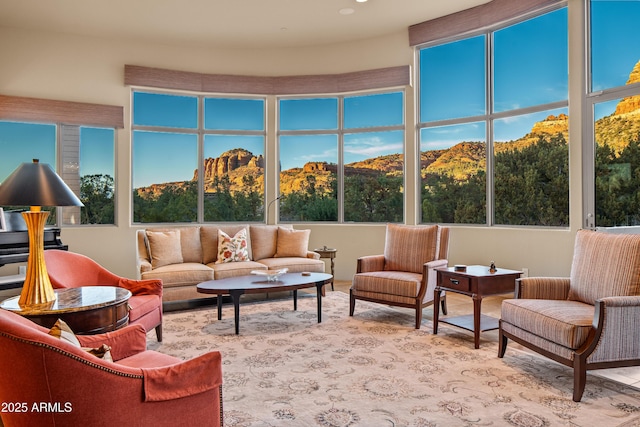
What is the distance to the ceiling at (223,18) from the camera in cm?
559

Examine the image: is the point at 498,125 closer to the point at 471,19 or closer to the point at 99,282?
the point at 471,19

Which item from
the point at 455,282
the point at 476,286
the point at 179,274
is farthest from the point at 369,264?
the point at 179,274

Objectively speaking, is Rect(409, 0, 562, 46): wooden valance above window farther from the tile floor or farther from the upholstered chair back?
the tile floor

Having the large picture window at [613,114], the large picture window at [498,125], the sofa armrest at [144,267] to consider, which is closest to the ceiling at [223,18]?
the large picture window at [498,125]

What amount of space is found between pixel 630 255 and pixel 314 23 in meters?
4.86

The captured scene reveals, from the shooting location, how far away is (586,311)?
3029mm

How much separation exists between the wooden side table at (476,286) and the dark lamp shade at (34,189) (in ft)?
9.96

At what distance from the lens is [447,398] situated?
2750 mm

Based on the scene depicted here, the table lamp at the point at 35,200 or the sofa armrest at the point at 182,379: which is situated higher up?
the table lamp at the point at 35,200

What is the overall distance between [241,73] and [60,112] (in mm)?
2661

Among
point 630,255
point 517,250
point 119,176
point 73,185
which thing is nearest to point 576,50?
point 517,250

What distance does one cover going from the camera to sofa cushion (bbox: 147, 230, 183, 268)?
5492 millimetres

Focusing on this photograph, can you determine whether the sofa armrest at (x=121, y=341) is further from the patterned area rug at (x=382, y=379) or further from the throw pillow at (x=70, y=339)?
the patterned area rug at (x=382, y=379)

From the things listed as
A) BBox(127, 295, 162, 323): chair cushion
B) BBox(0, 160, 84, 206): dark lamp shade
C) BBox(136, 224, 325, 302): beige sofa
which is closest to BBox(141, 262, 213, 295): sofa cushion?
BBox(136, 224, 325, 302): beige sofa
